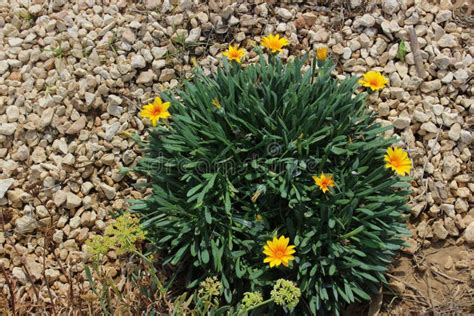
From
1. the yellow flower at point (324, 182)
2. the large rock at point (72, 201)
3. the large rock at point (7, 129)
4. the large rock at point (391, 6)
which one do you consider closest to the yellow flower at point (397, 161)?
the yellow flower at point (324, 182)

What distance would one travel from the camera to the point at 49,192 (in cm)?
364

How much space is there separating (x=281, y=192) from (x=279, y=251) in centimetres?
32

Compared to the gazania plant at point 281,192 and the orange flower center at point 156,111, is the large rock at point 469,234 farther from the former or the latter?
the orange flower center at point 156,111

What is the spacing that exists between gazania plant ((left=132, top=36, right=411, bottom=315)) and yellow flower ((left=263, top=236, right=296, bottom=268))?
72 mm

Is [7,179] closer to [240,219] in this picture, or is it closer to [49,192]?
[49,192]

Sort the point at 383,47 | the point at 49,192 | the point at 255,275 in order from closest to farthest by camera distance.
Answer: the point at 255,275
the point at 49,192
the point at 383,47

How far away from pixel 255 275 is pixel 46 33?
226cm

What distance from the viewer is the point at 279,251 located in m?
2.93

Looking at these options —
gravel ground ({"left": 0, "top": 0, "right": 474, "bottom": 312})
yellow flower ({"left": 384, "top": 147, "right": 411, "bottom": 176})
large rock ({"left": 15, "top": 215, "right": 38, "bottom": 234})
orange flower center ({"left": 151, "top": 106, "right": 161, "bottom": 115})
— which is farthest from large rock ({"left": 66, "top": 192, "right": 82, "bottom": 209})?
yellow flower ({"left": 384, "top": 147, "right": 411, "bottom": 176})

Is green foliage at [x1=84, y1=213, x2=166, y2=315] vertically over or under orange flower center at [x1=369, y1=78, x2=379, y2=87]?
under

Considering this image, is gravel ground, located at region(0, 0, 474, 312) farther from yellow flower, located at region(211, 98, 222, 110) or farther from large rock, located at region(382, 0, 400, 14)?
yellow flower, located at region(211, 98, 222, 110)

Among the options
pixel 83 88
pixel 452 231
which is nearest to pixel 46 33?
pixel 83 88

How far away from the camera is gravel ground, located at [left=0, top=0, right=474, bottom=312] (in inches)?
141

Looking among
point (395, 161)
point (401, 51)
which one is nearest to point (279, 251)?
point (395, 161)
